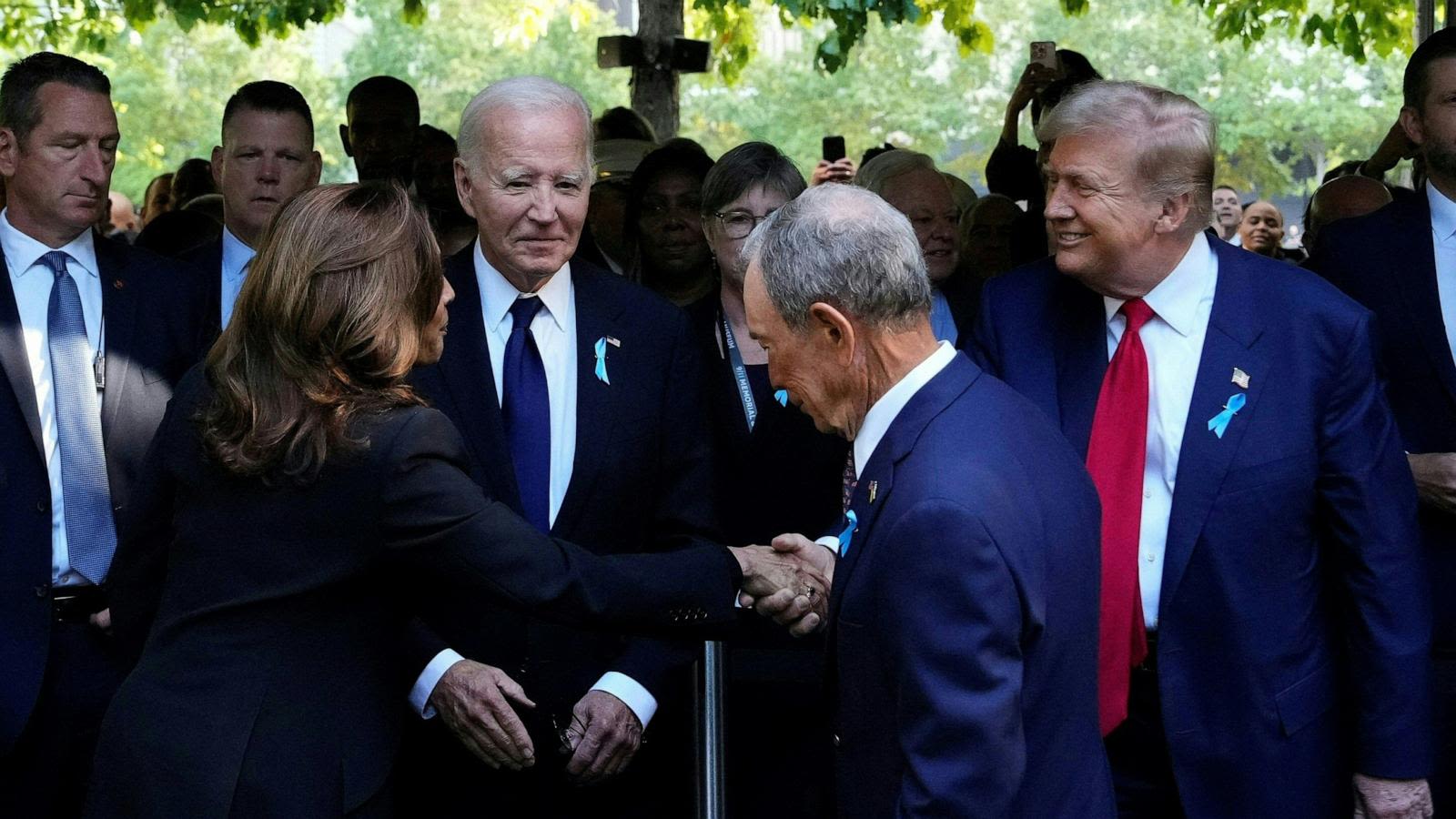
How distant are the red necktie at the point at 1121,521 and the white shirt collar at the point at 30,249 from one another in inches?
102

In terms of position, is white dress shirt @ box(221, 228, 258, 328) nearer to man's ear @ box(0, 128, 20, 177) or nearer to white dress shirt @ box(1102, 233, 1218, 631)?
man's ear @ box(0, 128, 20, 177)

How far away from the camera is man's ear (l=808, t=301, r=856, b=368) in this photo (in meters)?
→ 2.65

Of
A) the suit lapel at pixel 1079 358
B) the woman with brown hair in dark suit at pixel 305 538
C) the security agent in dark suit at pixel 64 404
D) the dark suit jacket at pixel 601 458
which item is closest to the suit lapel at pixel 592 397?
the dark suit jacket at pixel 601 458

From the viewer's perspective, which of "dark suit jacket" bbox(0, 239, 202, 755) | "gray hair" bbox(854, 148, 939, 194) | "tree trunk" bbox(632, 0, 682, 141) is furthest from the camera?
"tree trunk" bbox(632, 0, 682, 141)

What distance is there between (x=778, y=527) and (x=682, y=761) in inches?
27.2

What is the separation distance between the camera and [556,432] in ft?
12.0

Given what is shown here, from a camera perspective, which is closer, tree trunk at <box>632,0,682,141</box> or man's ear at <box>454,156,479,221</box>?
man's ear at <box>454,156,479,221</box>

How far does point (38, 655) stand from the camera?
155 inches

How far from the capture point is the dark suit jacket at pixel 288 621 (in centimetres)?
276

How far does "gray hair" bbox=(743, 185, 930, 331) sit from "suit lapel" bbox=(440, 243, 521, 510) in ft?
3.27

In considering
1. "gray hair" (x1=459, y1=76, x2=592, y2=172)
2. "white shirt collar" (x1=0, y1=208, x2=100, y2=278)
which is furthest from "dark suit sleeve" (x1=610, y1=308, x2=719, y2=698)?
"white shirt collar" (x1=0, y1=208, x2=100, y2=278)

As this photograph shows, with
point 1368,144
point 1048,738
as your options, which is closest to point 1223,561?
point 1048,738

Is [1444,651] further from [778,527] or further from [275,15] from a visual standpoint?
[275,15]

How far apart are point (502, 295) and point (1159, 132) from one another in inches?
57.5
